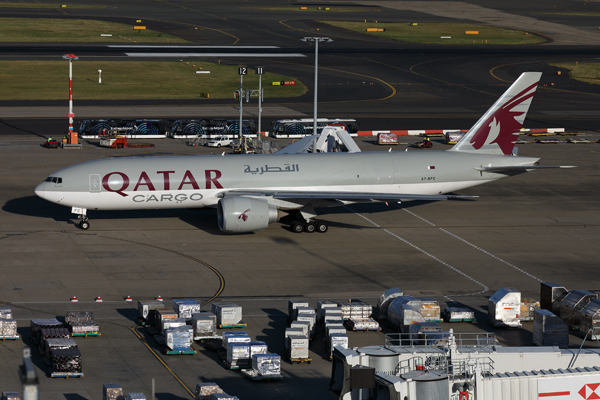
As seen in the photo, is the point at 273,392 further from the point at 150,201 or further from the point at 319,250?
the point at 150,201

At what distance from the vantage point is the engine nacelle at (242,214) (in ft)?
162

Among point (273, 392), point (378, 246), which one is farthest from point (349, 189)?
point (273, 392)

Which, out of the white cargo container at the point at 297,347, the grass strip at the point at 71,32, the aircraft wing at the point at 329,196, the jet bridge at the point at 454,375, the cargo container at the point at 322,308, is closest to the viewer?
the jet bridge at the point at 454,375

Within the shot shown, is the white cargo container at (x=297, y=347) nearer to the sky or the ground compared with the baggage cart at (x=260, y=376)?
nearer to the sky

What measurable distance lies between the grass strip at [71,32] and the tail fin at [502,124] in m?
93.9

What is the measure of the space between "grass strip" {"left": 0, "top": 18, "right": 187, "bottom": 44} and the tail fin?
3697 inches

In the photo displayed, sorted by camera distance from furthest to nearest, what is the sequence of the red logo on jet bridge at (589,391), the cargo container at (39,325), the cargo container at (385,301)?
the cargo container at (385,301) < the cargo container at (39,325) < the red logo on jet bridge at (589,391)

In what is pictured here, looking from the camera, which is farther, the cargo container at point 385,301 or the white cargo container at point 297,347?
the cargo container at point 385,301

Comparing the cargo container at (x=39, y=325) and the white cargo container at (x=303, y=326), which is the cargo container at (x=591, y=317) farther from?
the cargo container at (x=39, y=325)

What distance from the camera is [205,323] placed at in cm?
3459

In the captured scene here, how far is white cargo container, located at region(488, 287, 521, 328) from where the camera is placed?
1471 inches

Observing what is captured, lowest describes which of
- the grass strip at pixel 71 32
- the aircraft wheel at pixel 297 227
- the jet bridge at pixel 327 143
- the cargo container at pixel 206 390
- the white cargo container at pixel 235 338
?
the aircraft wheel at pixel 297 227

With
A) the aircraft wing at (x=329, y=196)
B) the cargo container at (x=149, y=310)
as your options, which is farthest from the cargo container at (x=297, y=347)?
the aircraft wing at (x=329, y=196)

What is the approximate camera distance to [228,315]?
3622 cm
